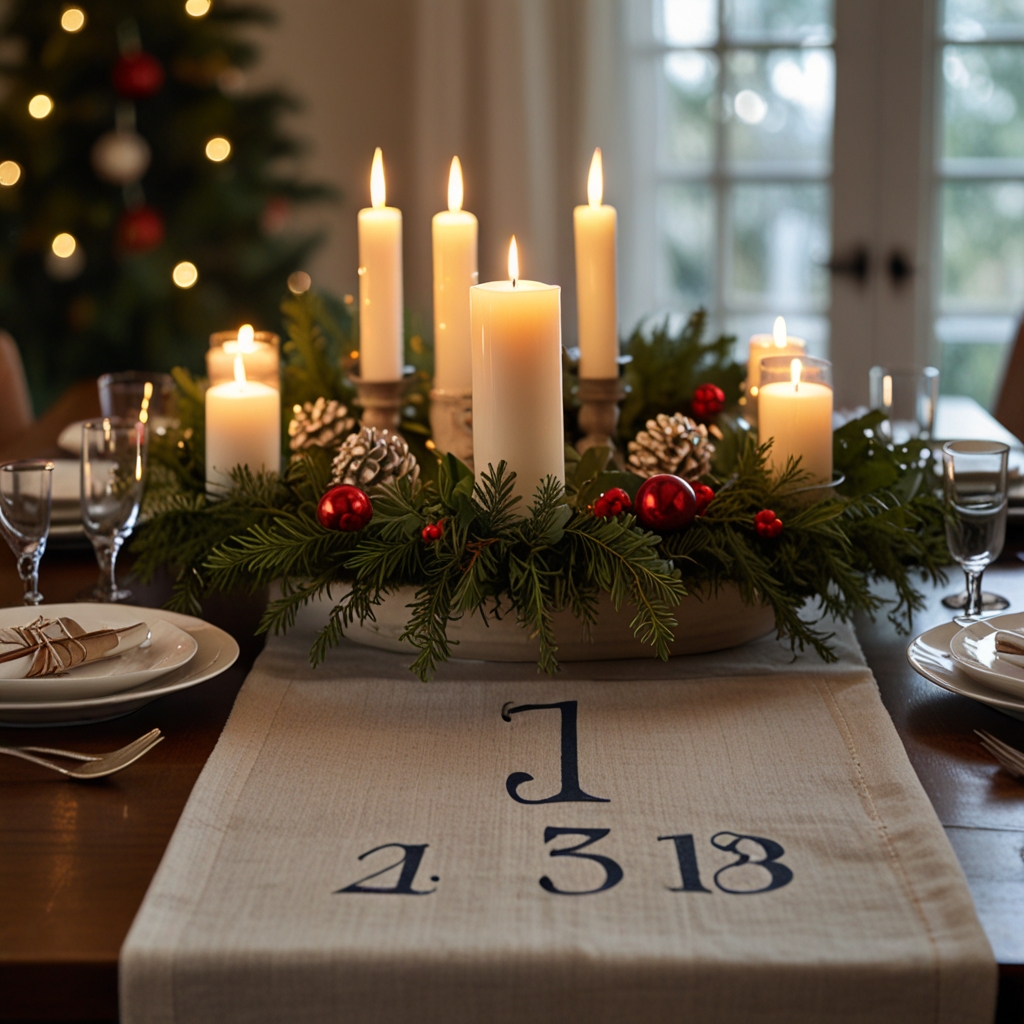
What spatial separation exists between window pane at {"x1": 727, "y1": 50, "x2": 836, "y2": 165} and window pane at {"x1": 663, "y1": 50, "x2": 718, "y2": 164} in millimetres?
49

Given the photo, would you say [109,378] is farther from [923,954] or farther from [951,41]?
[951,41]

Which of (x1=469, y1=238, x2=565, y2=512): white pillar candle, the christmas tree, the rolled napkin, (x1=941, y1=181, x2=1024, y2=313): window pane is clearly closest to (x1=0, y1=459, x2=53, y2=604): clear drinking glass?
the rolled napkin

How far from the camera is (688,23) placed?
9.61 ft

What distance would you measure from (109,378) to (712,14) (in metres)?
2.01

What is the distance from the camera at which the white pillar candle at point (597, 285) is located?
106 cm

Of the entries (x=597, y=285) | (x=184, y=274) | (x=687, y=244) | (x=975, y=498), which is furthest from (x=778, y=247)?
(x=975, y=498)

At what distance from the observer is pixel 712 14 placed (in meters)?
2.91

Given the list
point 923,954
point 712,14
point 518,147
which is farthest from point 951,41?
point 923,954

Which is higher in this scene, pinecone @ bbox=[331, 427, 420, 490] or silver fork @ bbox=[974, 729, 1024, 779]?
pinecone @ bbox=[331, 427, 420, 490]

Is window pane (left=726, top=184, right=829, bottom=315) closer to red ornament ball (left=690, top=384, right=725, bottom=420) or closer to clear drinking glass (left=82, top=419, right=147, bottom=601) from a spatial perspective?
red ornament ball (left=690, top=384, right=725, bottom=420)

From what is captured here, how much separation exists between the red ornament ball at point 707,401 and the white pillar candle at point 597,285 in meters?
0.19

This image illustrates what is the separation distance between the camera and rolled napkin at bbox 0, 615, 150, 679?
0.82m

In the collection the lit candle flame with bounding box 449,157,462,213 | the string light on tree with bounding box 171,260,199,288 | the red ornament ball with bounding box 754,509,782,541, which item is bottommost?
the red ornament ball with bounding box 754,509,782,541

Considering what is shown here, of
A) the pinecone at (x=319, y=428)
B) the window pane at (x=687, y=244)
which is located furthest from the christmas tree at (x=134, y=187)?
the pinecone at (x=319, y=428)
